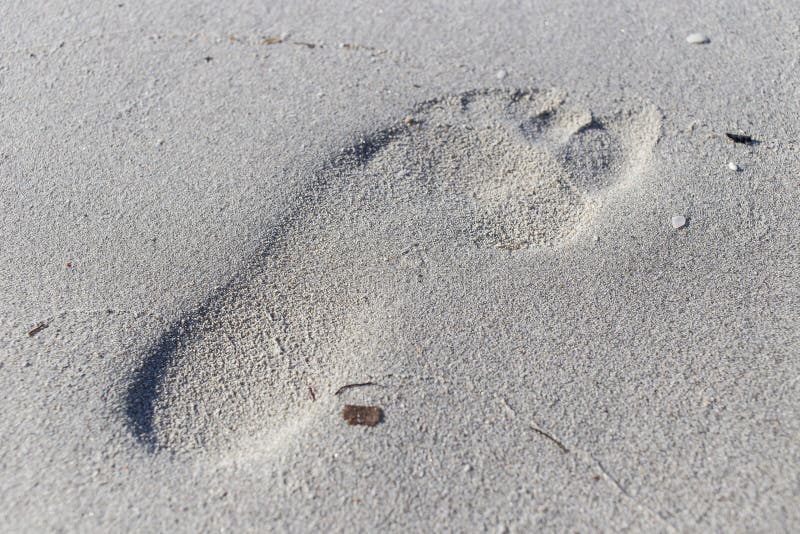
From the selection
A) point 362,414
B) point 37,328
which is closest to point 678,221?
point 362,414

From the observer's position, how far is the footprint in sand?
1.95 m

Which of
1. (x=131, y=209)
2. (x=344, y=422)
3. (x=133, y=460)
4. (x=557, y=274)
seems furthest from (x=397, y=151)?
(x=133, y=460)

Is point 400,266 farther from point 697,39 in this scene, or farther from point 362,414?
point 697,39

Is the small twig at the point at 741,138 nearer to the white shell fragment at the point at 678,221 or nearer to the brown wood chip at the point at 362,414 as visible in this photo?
the white shell fragment at the point at 678,221

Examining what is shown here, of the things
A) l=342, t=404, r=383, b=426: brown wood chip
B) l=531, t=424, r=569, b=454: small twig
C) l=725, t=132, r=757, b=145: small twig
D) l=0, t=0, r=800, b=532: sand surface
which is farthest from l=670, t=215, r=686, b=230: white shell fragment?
l=342, t=404, r=383, b=426: brown wood chip

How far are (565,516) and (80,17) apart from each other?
277 centimetres

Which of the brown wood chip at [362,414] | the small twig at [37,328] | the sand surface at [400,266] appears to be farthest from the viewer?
the small twig at [37,328]

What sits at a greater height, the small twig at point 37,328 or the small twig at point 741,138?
the small twig at point 37,328

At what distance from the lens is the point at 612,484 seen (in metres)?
1.75

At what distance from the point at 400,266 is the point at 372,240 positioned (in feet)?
0.46

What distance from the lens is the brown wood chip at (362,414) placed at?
1.87 meters

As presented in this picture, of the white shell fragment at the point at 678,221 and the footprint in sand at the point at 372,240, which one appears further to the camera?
the white shell fragment at the point at 678,221

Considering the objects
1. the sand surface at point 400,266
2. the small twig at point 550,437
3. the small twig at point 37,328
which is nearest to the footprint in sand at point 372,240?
the sand surface at point 400,266

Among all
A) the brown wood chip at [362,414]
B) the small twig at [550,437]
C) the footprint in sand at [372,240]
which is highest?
the footprint in sand at [372,240]
